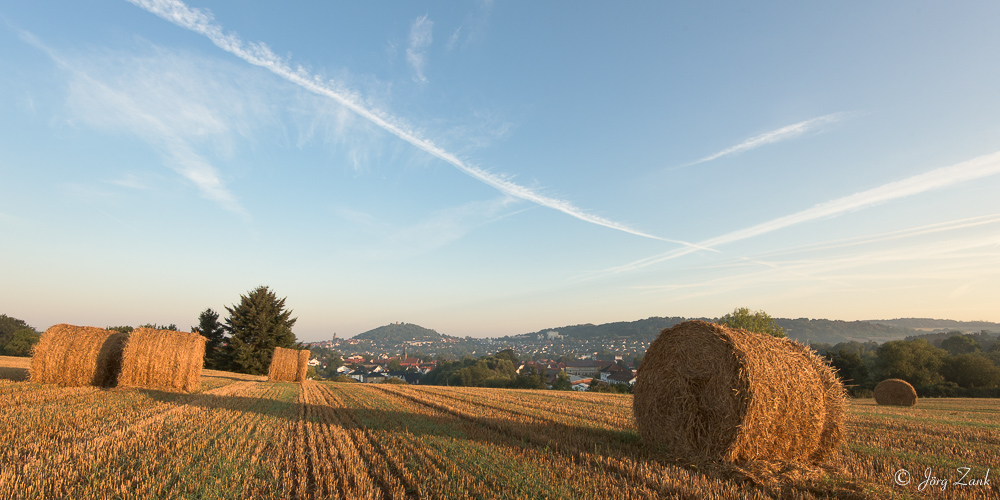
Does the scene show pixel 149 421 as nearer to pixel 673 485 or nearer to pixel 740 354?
pixel 673 485

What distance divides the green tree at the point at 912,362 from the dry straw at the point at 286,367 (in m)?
52.1

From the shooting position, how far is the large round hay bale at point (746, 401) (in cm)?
652

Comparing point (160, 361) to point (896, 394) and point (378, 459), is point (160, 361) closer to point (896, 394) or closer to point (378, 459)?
point (378, 459)

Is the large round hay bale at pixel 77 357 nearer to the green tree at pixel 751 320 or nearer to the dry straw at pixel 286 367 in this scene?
the dry straw at pixel 286 367

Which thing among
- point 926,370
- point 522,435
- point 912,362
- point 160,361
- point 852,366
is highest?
point 160,361

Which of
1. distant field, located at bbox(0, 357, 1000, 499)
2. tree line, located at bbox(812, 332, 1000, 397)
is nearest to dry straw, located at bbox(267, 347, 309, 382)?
distant field, located at bbox(0, 357, 1000, 499)

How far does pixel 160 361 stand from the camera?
14336 mm

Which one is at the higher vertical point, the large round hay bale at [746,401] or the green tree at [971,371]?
the large round hay bale at [746,401]

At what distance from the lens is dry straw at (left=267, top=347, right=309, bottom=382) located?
2619 centimetres

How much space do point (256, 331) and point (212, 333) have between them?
208 inches

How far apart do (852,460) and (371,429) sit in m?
8.21

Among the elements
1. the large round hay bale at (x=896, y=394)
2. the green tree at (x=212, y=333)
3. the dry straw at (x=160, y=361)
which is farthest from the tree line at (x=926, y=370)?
the green tree at (x=212, y=333)

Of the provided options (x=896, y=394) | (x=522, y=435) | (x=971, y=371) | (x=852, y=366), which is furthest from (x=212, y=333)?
(x=971, y=371)

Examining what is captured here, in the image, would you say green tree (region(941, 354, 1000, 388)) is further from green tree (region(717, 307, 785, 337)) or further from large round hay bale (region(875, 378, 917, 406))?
large round hay bale (region(875, 378, 917, 406))
